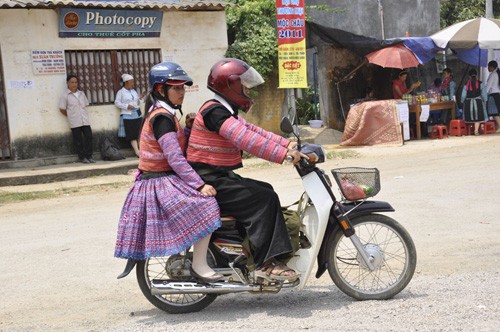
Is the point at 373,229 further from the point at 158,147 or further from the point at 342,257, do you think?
the point at 158,147

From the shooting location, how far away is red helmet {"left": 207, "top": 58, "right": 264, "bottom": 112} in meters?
5.21

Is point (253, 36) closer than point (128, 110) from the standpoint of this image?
No

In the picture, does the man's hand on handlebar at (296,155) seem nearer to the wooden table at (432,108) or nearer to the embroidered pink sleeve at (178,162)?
the embroidered pink sleeve at (178,162)

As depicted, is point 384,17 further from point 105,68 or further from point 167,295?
point 167,295

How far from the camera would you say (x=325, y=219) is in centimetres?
519

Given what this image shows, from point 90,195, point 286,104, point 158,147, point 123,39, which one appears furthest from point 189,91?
point 158,147

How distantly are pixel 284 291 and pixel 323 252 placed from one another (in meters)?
0.63

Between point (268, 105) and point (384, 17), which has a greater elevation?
point (384, 17)

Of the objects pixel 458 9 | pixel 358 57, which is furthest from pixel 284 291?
pixel 458 9

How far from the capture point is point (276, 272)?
5.16 meters

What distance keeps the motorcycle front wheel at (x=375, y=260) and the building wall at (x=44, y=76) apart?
10.1m

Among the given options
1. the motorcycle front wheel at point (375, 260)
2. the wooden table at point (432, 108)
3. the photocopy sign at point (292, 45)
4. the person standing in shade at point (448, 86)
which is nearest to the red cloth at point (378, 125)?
the wooden table at point (432, 108)

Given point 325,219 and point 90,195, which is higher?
point 325,219

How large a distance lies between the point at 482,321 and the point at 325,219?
1166mm
